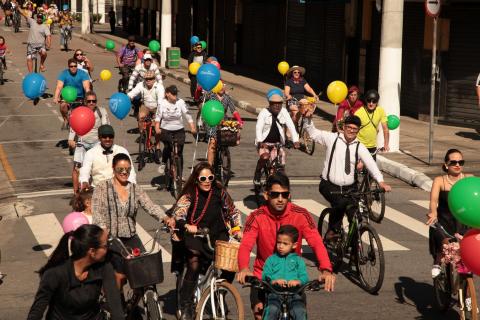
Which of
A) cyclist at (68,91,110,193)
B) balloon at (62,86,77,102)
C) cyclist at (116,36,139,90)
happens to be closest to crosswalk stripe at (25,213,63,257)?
cyclist at (68,91,110,193)

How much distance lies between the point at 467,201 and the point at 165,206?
868 cm

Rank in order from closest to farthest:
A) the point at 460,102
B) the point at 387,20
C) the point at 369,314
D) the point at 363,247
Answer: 1. the point at 369,314
2. the point at 363,247
3. the point at 387,20
4. the point at 460,102

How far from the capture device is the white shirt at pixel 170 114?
17.8 metres

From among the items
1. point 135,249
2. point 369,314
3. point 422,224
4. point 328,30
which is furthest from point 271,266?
point 328,30

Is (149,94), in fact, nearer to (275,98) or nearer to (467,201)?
(275,98)

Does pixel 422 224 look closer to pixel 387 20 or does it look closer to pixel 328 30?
pixel 387 20

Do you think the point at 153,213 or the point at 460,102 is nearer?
the point at 153,213

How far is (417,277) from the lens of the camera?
1293 centimetres

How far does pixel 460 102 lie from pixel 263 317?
19641 millimetres

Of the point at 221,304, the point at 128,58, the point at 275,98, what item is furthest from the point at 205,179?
the point at 128,58

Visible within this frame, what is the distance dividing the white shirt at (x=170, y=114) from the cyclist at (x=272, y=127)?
1.83 metres

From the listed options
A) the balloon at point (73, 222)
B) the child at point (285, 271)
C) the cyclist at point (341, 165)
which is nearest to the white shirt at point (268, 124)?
the cyclist at point (341, 165)

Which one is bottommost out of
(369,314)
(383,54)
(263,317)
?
(369,314)

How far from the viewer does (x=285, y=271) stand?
28.3ft
